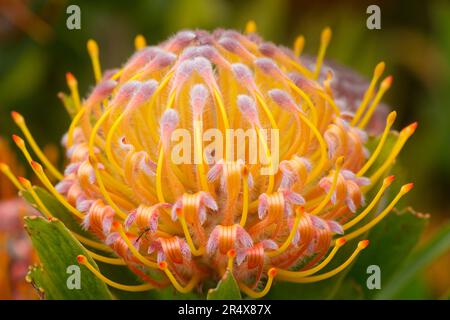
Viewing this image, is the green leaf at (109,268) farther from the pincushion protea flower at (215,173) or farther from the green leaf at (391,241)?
the green leaf at (391,241)

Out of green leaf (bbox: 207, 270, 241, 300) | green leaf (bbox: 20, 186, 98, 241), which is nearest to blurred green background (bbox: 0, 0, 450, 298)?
green leaf (bbox: 20, 186, 98, 241)

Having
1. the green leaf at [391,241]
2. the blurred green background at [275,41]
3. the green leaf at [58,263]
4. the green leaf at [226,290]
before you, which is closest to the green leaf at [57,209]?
the green leaf at [58,263]

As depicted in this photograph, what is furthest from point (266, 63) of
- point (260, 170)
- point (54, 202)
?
point (54, 202)

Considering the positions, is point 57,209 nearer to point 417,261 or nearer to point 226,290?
point 226,290

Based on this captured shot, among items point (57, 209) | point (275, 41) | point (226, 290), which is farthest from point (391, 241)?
point (275, 41)

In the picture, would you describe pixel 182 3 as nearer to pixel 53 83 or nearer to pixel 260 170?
pixel 53 83

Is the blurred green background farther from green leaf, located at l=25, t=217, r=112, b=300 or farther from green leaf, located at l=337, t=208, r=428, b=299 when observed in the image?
green leaf, located at l=25, t=217, r=112, b=300
